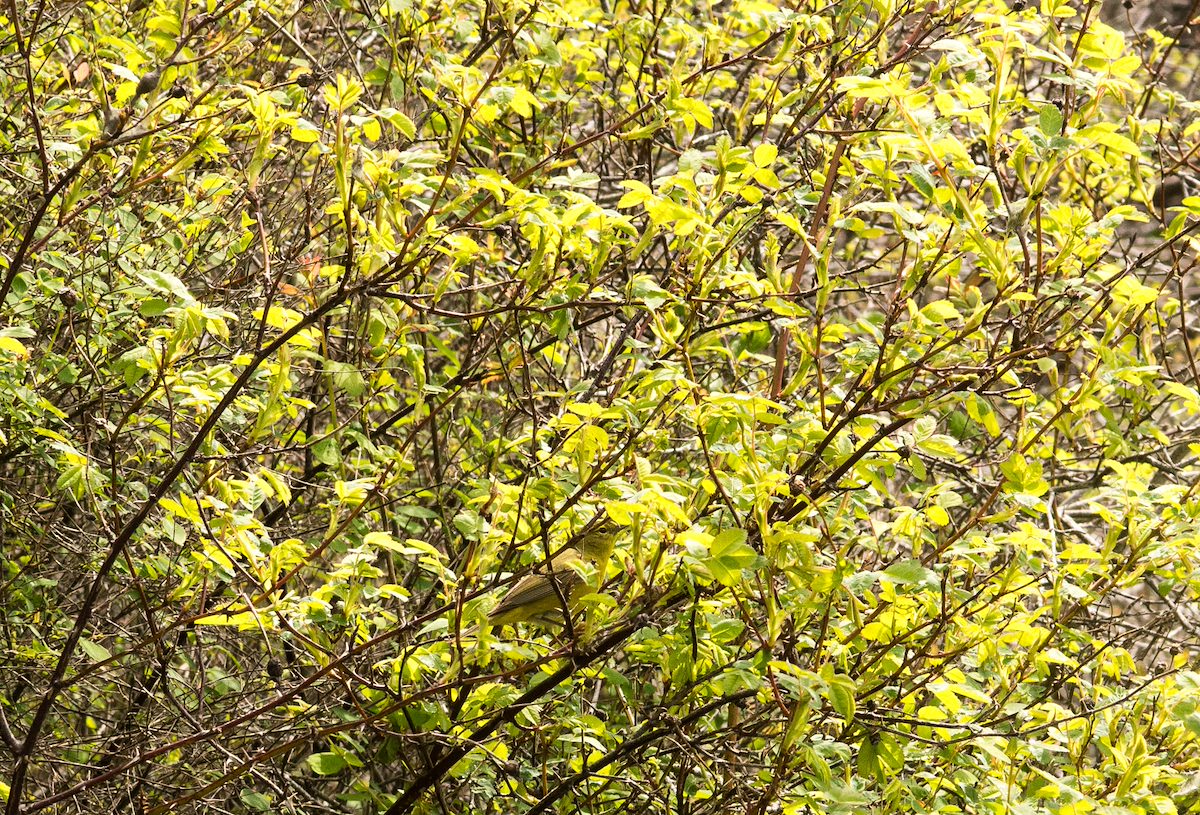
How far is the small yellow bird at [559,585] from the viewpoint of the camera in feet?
8.25

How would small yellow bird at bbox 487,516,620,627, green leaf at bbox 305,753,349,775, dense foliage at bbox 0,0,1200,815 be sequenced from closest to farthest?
dense foliage at bbox 0,0,1200,815 < small yellow bird at bbox 487,516,620,627 < green leaf at bbox 305,753,349,775

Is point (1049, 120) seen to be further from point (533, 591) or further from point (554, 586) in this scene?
point (533, 591)

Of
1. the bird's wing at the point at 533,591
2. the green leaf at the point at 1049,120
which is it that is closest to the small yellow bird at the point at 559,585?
the bird's wing at the point at 533,591

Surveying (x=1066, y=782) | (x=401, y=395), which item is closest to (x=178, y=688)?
(x=401, y=395)

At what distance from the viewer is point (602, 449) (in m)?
2.48

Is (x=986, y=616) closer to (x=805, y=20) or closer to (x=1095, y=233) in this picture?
(x=1095, y=233)

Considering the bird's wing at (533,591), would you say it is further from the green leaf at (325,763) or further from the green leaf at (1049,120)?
the green leaf at (1049,120)

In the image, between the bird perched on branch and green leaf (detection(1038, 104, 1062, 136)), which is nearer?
green leaf (detection(1038, 104, 1062, 136))

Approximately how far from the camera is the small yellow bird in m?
2.51

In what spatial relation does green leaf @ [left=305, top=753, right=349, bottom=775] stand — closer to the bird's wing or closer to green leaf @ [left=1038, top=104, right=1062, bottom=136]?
the bird's wing

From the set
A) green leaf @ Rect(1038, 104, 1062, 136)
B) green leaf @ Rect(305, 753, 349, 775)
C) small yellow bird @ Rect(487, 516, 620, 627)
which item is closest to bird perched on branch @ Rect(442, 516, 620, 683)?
small yellow bird @ Rect(487, 516, 620, 627)

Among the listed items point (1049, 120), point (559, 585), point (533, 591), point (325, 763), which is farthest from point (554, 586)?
point (1049, 120)

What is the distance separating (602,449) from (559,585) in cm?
29

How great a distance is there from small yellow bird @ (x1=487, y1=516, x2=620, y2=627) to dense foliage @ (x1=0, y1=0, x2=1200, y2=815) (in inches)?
2.2
